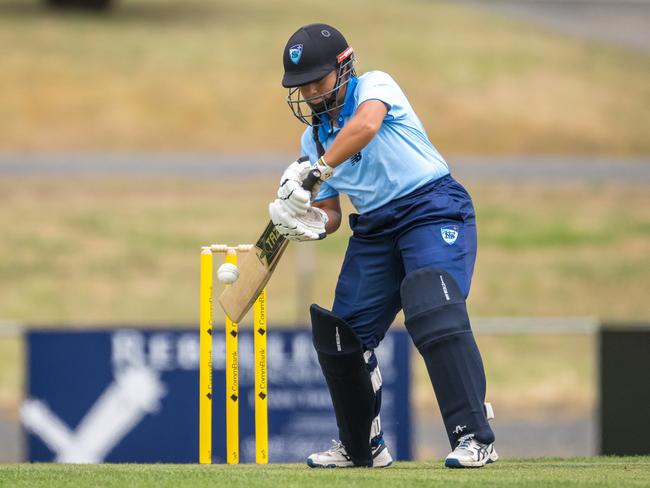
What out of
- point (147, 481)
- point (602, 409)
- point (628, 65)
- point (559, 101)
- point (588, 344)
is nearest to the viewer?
point (147, 481)

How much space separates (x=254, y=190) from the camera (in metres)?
20.8

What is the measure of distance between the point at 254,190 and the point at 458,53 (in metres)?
10.1

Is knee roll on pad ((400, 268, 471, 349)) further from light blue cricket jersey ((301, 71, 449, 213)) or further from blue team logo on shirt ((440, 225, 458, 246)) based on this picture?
light blue cricket jersey ((301, 71, 449, 213))

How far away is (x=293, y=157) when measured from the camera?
22672 mm

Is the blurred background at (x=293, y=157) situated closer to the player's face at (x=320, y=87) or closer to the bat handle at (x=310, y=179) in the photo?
the player's face at (x=320, y=87)

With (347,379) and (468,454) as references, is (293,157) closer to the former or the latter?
(347,379)

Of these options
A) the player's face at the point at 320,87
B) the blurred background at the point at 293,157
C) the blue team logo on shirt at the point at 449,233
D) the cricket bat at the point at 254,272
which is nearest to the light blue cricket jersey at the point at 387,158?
the player's face at the point at 320,87

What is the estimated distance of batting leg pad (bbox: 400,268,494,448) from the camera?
5.14 meters

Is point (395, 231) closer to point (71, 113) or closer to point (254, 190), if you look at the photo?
point (254, 190)

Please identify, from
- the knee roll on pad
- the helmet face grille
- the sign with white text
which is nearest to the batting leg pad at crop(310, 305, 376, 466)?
the knee roll on pad

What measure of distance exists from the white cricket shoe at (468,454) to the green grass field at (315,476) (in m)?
0.06

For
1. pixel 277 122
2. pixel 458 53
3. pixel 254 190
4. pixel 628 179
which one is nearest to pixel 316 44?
pixel 254 190

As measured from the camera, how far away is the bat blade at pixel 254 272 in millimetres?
5430

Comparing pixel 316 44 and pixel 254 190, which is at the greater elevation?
pixel 316 44
